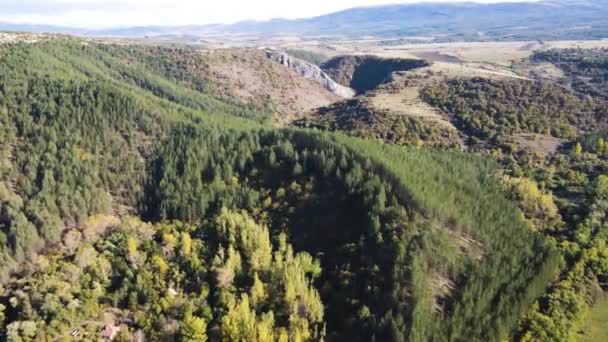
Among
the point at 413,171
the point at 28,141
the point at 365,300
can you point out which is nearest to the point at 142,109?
the point at 28,141

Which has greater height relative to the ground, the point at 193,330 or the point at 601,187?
the point at 601,187

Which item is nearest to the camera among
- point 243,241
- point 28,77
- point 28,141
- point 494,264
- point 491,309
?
point 491,309

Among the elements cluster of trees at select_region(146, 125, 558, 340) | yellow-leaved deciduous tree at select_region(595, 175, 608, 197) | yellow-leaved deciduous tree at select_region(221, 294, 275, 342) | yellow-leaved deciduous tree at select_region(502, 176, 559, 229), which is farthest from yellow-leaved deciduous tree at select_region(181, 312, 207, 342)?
yellow-leaved deciduous tree at select_region(595, 175, 608, 197)

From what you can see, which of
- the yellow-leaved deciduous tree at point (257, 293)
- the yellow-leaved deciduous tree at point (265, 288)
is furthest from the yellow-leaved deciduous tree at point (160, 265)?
the yellow-leaved deciduous tree at point (257, 293)

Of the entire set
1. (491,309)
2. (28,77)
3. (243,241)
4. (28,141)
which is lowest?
(491,309)

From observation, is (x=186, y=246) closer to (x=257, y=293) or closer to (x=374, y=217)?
(x=257, y=293)

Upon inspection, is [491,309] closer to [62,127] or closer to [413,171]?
[413,171]

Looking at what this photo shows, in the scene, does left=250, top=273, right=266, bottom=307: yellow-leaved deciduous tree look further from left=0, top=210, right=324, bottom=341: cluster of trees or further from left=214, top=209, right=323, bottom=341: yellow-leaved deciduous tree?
left=0, top=210, right=324, bottom=341: cluster of trees

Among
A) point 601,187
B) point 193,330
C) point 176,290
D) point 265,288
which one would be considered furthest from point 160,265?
point 601,187
